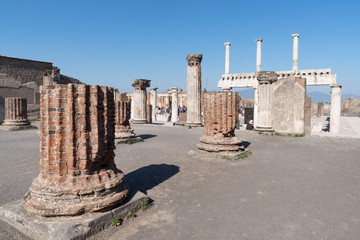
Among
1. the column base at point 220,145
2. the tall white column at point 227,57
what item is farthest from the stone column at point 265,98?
the tall white column at point 227,57

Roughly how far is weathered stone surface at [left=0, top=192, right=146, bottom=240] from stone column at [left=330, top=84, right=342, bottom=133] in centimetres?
1736

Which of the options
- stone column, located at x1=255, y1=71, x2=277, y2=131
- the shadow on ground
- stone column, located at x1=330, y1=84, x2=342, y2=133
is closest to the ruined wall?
stone column, located at x1=255, y1=71, x2=277, y2=131

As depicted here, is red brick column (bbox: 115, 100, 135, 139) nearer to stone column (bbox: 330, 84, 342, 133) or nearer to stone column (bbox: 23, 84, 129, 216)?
stone column (bbox: 23, 84, 129, 216)

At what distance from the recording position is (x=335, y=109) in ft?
53.8

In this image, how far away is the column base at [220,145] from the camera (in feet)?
20.6

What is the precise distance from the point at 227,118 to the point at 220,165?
1.68 meters

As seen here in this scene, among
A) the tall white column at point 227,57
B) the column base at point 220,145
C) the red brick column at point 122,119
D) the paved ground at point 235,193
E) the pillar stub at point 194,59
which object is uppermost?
the tall white column at point 227,57

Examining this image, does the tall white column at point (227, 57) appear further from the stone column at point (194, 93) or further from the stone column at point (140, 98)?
the stone column at point (194, 93)

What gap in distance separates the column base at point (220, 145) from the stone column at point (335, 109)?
13.0 meters

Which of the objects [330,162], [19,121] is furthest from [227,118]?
[19,121]

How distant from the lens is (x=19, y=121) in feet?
40.3

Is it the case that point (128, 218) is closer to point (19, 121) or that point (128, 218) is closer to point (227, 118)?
point (227, 118)

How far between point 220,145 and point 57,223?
4573mm

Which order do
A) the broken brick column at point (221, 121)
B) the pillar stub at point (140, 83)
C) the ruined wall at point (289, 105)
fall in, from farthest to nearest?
the pillar stub at point (140, 83) → the ruined wall at point (289, 105) → the broken brick column at point (221, 121)
